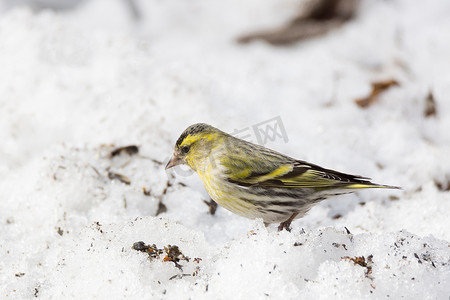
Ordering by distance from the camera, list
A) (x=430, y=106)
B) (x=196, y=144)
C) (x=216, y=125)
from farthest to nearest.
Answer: (x=430, y=106), (x=216, y=125), (x=196, y=144)

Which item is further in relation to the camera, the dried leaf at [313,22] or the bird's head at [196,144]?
the dried leaf at [313,22]

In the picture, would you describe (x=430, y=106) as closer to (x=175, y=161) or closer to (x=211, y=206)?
(x=211, y=206)

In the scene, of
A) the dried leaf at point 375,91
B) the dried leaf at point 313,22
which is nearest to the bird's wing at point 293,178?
the dried leaf at point 375,91

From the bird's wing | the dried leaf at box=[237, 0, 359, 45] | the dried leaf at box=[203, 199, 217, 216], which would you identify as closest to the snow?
the dried leaf at box=[203, 199, 217, 216]

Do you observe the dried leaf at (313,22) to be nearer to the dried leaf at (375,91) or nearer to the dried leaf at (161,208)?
the dried leaf at (375,91)

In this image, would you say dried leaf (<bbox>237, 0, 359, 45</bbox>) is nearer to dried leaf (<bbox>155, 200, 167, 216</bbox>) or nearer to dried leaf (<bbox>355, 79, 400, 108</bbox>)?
dried leaf (<bbox>355, 79, 400, 108</bbox>)

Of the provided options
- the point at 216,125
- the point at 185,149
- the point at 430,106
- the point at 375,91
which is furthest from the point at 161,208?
the point at 430,106
